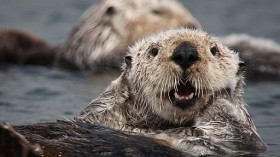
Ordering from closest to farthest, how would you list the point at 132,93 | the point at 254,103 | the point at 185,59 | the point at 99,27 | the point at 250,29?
the point at 185,59 → the point at 132,93 → the point at 254,103 → the point at 99,27 → the point at 250,29

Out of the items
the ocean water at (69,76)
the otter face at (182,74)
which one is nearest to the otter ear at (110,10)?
the ocean water at (69,76)

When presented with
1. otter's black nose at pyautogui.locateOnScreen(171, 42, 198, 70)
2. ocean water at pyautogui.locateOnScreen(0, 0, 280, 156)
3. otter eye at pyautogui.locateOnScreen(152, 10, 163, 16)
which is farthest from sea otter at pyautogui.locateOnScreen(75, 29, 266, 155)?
otter eye at pyautogui.locateOnScreen(152, 10, 163, 16)

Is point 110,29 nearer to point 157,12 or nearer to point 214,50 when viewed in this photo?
point 157,12

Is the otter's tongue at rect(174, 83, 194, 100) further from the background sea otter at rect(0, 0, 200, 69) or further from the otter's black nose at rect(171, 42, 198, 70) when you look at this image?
the background sea otter at rect(0, 0, 200, 69)

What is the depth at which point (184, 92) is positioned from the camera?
5.66 metres

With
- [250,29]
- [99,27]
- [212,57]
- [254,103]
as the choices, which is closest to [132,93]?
[212,57]

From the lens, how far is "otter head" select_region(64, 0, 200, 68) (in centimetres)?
1023

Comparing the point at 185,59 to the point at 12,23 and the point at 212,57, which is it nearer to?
the point at 212,57

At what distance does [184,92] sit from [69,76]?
4623 millimetres

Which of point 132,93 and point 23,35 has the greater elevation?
point 23,35

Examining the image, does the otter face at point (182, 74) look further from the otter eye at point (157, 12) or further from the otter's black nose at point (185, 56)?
the otter eye at point (157, 12)

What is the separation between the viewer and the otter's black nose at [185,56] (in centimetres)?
548

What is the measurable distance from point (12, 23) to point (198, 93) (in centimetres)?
860

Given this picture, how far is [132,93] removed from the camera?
20.0ft
